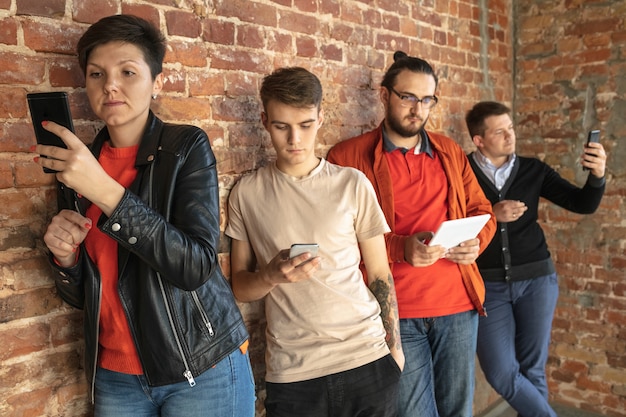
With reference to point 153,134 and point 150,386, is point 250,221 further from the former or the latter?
point 150,386

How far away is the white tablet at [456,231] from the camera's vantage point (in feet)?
7.36

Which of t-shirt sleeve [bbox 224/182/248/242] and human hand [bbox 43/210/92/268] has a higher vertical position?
human hand [bbox 43/210/92/268]

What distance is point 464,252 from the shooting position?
2639mm

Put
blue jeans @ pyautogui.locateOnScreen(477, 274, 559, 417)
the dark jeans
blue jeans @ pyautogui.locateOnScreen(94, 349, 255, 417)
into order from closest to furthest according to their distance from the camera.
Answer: blue jeans @ pyautogui.locateOnScreen(94, 349, 255, 417) → the dark jeans → blue jeans @ pyautogui.locateOnScreen(477, 274, 559, 417)

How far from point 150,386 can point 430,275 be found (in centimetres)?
139

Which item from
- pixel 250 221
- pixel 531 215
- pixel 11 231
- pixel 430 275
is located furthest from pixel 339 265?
pixel 531 215

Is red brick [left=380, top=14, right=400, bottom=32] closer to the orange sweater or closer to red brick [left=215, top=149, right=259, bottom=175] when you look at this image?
red brick [left=215, top=149, right=259, bottom=175]

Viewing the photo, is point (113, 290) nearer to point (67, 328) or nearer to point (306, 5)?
point (67, 328)

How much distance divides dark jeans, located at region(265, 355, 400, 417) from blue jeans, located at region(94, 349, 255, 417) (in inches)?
13.6

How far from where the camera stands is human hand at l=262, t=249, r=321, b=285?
1873 millimetres

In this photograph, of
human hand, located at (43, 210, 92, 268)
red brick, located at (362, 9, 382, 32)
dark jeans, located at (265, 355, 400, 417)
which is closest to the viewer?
human hand, located at (43, 210, 92, 268)

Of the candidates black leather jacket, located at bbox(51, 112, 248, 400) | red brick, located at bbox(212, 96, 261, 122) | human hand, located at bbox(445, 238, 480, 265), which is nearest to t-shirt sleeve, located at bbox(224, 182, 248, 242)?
red brick, located at bbox(212, 96, 261, 122)

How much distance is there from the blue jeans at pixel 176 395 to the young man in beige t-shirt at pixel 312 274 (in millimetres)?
365

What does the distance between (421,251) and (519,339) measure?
1.35m
